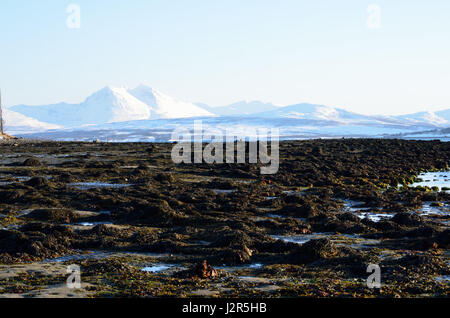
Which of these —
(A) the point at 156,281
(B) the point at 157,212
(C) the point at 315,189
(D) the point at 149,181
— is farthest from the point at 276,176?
(A) the point at 156,281

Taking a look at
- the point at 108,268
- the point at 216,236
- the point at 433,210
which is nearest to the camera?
the point at 108,268

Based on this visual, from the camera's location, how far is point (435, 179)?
37.9 m

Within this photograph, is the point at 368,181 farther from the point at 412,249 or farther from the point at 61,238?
the point at 61,238

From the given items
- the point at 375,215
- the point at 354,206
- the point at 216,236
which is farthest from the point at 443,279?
the point at 354,206

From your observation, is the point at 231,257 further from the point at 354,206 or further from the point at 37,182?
the point at 37,182

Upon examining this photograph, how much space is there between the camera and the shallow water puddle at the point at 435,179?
34109mm

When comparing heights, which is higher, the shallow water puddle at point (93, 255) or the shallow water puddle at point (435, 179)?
the shallow water puddle at point (93, 255)

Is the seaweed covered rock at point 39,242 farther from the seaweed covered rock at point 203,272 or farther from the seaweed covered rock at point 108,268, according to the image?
the seaweed covered rock at point 203,272

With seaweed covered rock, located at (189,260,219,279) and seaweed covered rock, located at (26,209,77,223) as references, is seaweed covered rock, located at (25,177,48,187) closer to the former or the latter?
seaweed covered rock, located at (26,209,77,223)

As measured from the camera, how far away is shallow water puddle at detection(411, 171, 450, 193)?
112 feet

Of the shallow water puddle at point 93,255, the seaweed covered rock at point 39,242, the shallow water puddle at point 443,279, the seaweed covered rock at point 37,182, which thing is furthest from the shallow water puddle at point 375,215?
the seaweed covered rock at point 37,182

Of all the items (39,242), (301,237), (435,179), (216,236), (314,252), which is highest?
(39,242)
